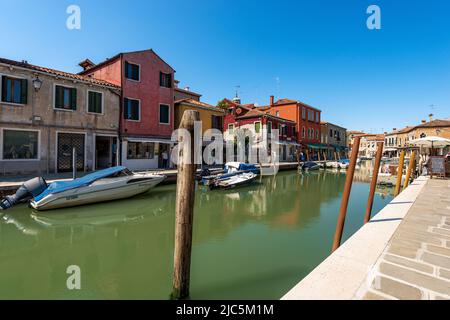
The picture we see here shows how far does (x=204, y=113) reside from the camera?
68.5ft

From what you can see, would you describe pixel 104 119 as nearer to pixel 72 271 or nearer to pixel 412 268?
pixel 72 271

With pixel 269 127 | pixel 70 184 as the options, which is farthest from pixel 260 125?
pixel 70 184

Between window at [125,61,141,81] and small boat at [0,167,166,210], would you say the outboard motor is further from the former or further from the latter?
window at [125,61,141,81]

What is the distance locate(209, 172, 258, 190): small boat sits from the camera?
1353 cm

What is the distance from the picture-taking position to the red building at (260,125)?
2814 centimetres

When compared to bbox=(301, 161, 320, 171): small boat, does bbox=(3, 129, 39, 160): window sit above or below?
above

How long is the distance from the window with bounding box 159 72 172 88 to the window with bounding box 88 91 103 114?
4.84 meters

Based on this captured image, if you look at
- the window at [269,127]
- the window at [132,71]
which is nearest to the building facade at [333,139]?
the window at [269,127]

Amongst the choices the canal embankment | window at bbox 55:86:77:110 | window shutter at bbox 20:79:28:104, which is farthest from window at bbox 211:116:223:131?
the canal embankment
